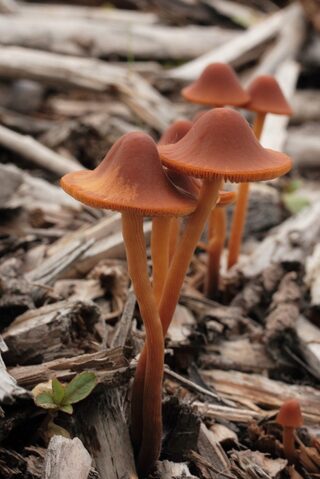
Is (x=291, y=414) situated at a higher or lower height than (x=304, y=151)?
higher

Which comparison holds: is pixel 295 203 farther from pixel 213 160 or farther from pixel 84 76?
pixel 213 160

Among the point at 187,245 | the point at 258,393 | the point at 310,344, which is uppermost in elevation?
the point at 187,245

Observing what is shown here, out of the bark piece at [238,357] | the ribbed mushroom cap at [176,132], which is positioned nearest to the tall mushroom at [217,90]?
the ribbed mushroom cap at [176,132]

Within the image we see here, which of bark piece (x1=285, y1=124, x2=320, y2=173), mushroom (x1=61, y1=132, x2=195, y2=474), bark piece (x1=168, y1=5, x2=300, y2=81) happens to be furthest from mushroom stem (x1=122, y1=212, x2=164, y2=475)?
bark piece (x1=285, y1=124, x2=320, y2=173)

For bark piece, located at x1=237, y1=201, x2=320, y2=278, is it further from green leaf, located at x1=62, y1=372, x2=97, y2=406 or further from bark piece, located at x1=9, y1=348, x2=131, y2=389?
green leaf, located at x1=62, y1=372, x2=97, y2=406

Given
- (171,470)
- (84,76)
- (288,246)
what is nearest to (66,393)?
(171,470)
